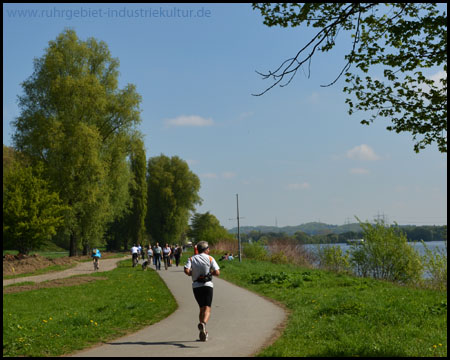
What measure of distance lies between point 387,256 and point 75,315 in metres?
15.5

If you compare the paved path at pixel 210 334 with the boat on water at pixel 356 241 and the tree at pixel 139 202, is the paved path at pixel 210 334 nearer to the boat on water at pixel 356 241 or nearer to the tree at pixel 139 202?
the boat on water at pixel 356 241

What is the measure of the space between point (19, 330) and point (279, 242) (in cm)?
2747

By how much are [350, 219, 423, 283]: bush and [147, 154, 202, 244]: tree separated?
4756cm

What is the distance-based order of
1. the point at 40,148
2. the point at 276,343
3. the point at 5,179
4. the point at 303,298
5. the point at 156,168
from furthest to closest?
the point at 156,168, the point at 40,148, the point at 5,179, the point at 303,298, the point at 276,343

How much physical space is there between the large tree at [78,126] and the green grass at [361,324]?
24.5 m

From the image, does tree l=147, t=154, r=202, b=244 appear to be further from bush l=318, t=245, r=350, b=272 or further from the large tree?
bush l=318, t=245, r=350, b=272

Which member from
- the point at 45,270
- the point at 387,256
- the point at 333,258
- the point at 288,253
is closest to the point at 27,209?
the point at 45,270

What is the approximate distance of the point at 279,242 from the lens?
36.2 meters

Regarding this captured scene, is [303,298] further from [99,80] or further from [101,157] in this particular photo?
[99,80]

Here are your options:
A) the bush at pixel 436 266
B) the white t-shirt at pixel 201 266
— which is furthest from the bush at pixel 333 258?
the white t-shirt at pixel 201 266

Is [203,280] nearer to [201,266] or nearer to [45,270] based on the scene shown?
[201,266]

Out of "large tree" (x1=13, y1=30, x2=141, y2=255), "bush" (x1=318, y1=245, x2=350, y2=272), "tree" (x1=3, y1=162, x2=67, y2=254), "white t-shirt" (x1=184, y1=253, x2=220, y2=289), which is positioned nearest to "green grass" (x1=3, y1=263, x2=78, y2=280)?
"tree" (x1=3, y1=162, x2=67, y2=254)

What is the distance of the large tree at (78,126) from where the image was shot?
35750mm

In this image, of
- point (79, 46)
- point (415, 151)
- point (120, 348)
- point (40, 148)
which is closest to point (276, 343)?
point (120, 348)
